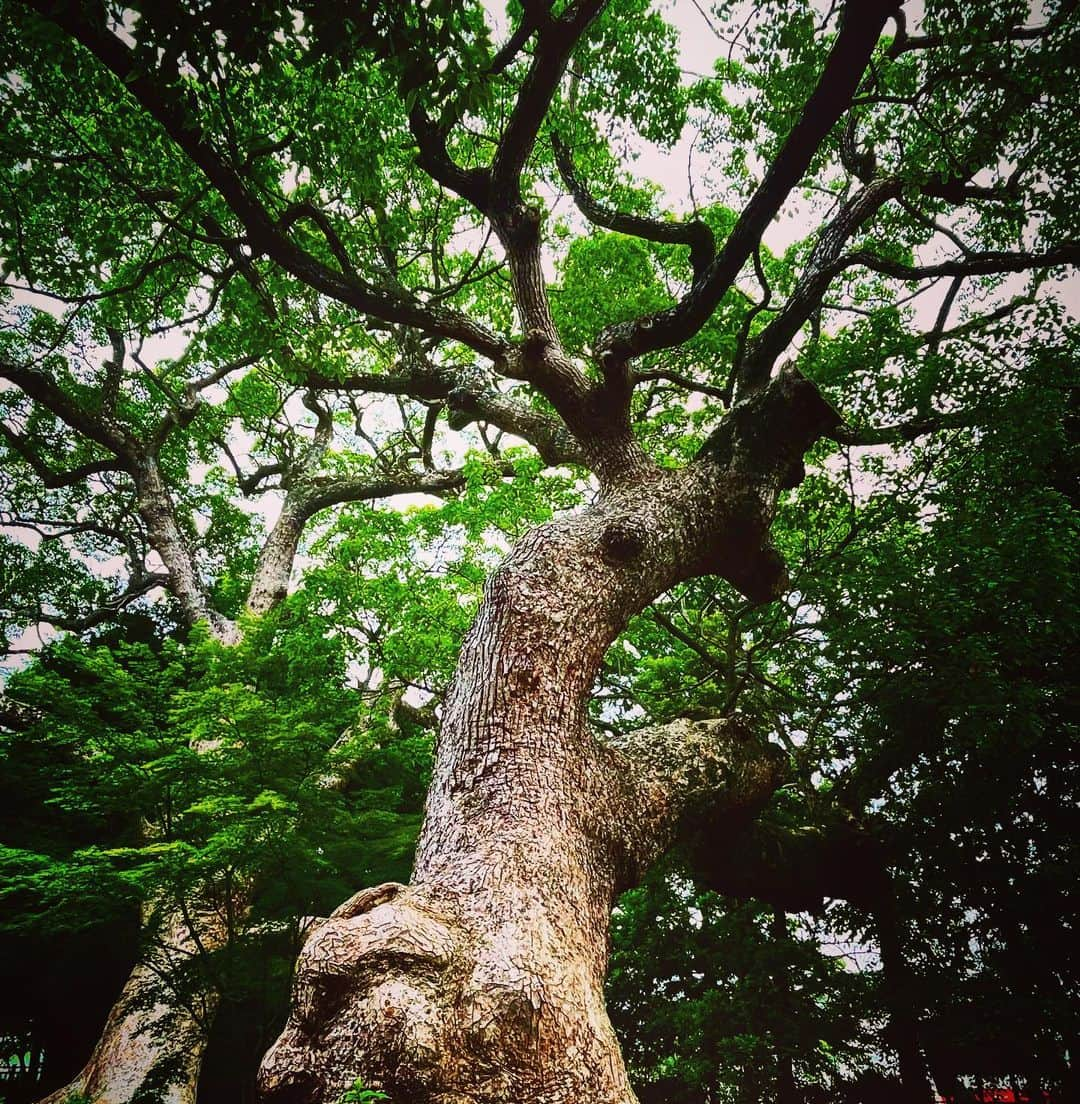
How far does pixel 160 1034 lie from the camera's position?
5.00 meters

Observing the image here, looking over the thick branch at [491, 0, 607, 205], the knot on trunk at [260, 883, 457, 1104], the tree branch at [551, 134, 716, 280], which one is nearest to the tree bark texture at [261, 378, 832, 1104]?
the knot on trunk at [260, 883, 457, 1104]

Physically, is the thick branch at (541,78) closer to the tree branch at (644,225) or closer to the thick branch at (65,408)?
the tree branch at (644,225)

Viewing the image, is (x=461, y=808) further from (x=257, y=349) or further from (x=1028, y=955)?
(x=1028, y=955)

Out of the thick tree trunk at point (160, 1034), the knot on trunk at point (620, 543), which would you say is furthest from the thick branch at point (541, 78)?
the thick tree trunk at point (160, 1034)

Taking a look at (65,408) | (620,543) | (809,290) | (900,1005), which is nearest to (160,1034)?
(620,543)

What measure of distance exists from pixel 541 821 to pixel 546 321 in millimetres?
3764

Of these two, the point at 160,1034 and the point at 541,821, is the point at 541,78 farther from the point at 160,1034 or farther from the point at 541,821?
the point at 160,1034

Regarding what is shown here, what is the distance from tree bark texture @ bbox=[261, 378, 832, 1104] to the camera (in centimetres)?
164

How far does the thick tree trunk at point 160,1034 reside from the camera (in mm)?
4848

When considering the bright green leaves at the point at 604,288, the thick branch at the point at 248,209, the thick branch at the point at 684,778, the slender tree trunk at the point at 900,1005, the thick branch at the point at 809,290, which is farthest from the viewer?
the bright green leaves at the point at 604,288

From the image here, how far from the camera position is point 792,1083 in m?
5.87

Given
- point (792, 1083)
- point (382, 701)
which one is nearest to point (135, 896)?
point (382, 701)

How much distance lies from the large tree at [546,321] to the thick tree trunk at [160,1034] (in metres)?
0.07

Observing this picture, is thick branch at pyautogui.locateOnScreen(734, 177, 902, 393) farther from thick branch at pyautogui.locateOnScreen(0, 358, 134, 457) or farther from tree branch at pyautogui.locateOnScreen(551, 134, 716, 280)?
thick branch at pyautogui.locateOnScreen(0, 358, 134, 457)
